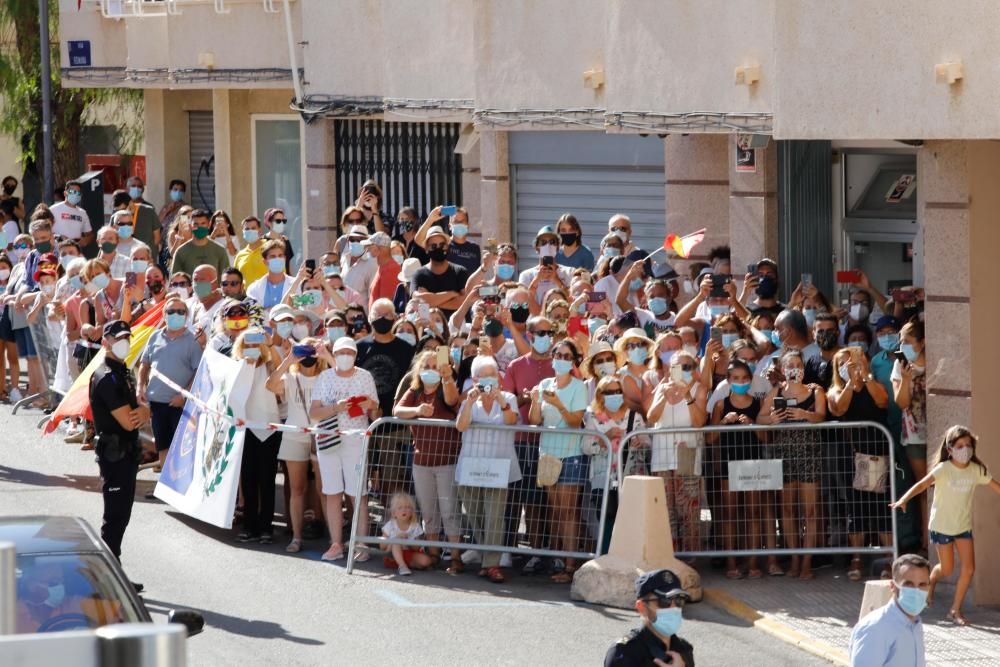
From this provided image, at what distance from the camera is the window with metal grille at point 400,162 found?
2189 cm

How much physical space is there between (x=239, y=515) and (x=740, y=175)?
5647 millimetres

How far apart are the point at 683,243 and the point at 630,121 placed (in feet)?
3.97

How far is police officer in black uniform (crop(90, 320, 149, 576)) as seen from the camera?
12.0 meters

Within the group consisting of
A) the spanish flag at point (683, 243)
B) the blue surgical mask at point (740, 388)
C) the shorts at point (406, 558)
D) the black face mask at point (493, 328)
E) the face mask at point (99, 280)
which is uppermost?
the spanish flag at point (683, 243)

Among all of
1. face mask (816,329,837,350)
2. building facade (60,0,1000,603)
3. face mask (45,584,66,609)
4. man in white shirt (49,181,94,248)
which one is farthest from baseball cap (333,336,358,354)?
man in white shirt (49,181,94,248)

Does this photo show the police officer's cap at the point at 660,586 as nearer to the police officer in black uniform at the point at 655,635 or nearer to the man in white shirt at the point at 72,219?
the police officer in black uniform at the point at 655,635

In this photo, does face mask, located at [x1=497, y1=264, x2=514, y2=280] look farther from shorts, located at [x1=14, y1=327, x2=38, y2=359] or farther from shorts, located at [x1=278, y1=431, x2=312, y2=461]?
shorts, located at [x1=14, y1=327, x2=38, y2=359]

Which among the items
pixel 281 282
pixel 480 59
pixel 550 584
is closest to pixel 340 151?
pixel 480 59

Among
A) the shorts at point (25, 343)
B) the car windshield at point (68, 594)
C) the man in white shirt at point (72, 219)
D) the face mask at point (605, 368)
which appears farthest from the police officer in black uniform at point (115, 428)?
the man in white shirt at point (72, 219)

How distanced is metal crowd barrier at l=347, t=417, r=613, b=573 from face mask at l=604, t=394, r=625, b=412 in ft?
0.73

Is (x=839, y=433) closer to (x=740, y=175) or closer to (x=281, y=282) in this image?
(x=740, y=175)

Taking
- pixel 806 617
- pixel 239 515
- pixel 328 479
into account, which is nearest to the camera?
pixel 806 617

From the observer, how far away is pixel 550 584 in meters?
12.5

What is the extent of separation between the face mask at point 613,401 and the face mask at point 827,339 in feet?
5.13
